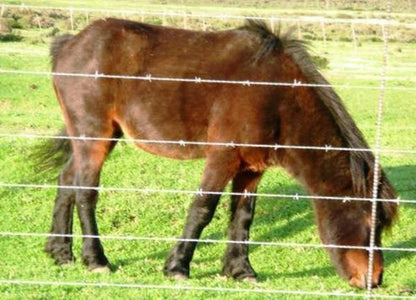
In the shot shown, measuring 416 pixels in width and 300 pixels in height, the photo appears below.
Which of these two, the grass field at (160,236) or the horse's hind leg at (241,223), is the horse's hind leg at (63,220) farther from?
the horse's hind leg at (241,223)

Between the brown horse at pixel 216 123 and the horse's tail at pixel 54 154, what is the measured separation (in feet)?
1.90

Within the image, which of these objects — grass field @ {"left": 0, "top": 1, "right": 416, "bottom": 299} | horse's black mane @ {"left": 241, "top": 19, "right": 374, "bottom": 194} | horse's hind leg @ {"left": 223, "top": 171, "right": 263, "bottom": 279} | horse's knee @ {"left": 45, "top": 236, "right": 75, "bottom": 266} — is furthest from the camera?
horse's knee @ {"left": 45, "top": 236, "right": 75, "bottom": 266}

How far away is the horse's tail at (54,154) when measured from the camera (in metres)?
8.70

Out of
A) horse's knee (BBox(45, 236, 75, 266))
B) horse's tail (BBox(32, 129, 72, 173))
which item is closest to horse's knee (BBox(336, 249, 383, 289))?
horse's knee (BBox(45, 236, 75, 266))

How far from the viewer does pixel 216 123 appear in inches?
289

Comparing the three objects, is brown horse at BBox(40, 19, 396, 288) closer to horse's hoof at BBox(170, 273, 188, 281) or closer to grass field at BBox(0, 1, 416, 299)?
horse's hoof at BBox(170, 273, 188, 281)

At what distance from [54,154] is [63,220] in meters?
1.02

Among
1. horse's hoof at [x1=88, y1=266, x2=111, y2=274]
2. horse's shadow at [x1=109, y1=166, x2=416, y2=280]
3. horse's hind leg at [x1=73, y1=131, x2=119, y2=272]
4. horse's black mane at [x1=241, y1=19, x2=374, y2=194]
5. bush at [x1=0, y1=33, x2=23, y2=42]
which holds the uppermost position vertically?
bush at [x1=0, y1=33, x2=23, y2=42]

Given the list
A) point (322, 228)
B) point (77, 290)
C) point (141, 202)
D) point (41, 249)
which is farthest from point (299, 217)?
point (77, 290)

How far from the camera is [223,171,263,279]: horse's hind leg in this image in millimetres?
7629

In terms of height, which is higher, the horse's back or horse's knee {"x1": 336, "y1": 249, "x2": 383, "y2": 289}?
the horse's back

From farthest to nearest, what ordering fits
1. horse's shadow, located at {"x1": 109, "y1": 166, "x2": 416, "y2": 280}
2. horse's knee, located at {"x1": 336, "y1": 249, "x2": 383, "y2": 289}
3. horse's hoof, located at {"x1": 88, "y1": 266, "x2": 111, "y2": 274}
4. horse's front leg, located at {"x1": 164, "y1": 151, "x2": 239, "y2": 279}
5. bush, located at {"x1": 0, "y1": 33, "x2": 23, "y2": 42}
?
bush, located at {"x1": 0, "y1": 33, "x2": 23, "y2": 42} → horse's shadow, located at {"x1": 109, "y1": 166, "x2": 416, "y2": 280} → horse's hoof, located at {"x1": 88, "y1": 266, "x2": 111, "y2": 274} → horse's front leg, located at {"x1": 164, "y1": 151, "x2": 239, "y2": 279} → horse's knee, located at {"x1": 336, "y1": 249, "x2": 383, "y2": 289}

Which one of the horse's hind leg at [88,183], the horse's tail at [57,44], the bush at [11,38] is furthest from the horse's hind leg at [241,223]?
the bush at [11,38]

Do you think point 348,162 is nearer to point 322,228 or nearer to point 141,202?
point 322,228
